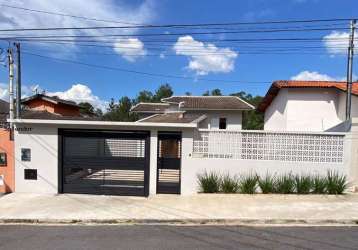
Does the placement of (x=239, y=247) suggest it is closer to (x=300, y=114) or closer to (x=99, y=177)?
(x=99, y=177)

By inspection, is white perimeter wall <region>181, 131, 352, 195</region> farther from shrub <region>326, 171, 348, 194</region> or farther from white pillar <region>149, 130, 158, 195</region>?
white pillar <region>149, 130, 158, 195</region>

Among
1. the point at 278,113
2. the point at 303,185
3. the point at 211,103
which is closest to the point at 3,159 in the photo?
the point at 303,185

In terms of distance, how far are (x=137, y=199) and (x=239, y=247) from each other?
4.66 metres

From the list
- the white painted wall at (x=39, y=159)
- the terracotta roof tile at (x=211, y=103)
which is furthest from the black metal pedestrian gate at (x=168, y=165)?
the terracotta roof tile at (x=211, y=103)

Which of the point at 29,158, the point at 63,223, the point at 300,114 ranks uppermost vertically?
the point at 300,114

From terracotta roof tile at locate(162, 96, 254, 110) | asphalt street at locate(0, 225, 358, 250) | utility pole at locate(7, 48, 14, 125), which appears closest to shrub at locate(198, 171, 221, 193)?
asphalt street at locate(0, 225, 358, 250)

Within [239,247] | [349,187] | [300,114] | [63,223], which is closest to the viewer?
[239,247]

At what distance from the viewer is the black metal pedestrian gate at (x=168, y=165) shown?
412 inches

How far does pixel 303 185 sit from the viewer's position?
10.2m

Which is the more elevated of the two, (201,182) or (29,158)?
(29,158)

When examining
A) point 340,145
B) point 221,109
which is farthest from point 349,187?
point 221,109

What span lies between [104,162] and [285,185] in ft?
19.5

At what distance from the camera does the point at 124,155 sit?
10.6 meters

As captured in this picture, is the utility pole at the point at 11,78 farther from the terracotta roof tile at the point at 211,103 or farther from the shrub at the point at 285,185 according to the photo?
the terracotta roof tile at the point at 211,103
